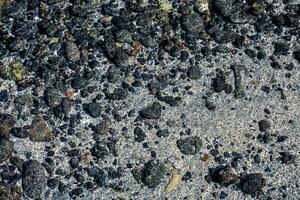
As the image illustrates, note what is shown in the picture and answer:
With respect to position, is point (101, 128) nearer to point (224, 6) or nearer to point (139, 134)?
point (139, 134)

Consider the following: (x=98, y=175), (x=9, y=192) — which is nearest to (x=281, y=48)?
(x=98, y=175)

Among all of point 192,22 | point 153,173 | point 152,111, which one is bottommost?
point 153,173

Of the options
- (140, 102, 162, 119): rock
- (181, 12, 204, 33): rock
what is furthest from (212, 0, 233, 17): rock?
(140, 102, 162, 119): rock

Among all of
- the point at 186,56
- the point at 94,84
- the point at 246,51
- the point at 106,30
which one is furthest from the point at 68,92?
the point at 246,51

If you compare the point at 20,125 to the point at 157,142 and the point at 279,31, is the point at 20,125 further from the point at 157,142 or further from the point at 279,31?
the point at 279,31

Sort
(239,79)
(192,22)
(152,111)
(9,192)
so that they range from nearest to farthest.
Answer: (9,192), (152,111), (239,79), (192,22)
